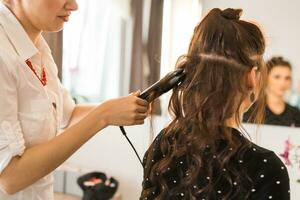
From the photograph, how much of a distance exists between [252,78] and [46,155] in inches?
20.5

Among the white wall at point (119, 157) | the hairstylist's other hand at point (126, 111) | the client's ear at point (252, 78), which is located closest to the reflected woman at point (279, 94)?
the white wall at point (119, 157)

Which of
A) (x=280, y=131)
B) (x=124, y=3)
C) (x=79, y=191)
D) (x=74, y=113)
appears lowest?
(x=79, y=191)

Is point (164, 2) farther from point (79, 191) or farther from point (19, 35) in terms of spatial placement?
point (79, 191)

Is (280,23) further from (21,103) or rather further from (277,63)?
(21,103)

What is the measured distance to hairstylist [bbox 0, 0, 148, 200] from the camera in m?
0.87

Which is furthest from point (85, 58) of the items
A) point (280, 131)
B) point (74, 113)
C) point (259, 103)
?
point (259, 103)

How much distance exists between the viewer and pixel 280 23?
5.74 feet

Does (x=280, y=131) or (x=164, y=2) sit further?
(x=164, y=2)

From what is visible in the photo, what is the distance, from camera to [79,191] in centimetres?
246

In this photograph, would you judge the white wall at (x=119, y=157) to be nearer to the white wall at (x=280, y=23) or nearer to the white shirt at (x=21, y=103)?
the white wall at (x=280, y=23)

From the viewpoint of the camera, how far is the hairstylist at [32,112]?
0.87 meters

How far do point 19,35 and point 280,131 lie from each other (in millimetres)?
1348

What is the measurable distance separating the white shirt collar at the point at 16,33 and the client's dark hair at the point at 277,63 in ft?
3.76

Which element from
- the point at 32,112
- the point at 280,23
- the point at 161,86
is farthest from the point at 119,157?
the point at 161,86
